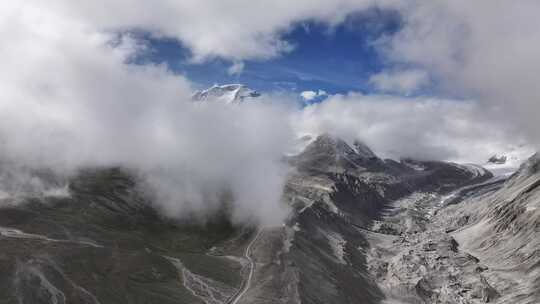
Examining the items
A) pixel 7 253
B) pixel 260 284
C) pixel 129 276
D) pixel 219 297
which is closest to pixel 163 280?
pixel 129 276

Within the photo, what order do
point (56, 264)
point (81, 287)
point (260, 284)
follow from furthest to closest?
point (260, 284), point (56, 264), point (81, 287)

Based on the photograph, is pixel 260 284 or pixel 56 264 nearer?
pixel 56 264

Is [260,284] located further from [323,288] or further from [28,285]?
[28,285]

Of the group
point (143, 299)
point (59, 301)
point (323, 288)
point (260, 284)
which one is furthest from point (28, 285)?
point (323, 288)

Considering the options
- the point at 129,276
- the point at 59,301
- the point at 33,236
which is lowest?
the point at 59,301

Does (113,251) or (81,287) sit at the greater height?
(113,251)

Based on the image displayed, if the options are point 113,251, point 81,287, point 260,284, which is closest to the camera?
point 81,287

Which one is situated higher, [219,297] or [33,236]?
[33,236]

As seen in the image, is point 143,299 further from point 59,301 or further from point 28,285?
point 28,285

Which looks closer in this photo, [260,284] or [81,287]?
[81,287]
